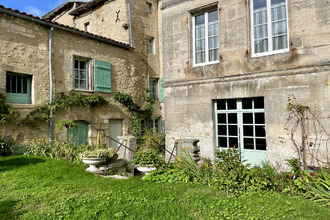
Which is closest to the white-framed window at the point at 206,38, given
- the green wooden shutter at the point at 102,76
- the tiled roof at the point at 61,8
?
the green wooden shutter at the point at 102,76

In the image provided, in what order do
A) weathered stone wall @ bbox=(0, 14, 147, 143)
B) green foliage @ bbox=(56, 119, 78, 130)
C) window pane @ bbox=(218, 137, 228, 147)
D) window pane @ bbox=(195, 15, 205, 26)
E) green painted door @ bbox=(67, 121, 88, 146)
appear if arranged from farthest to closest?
green painted door @ bbox=(67, 121, 88, 146) → green foliage @ bbox=(56, 119, 78, 130) → weathered stone wall @ bbox=(0, 14, 147, 143) → window pane @ bbox=(195, 15, 205, 26) → window pane @ bbox=(218, 137, 228, 147)

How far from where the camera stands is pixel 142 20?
12961 mm

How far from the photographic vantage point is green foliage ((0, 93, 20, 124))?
7.24 metres

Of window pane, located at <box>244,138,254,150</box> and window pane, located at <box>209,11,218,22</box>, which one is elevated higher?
window pane, located at <box>209,11,218,22</box>

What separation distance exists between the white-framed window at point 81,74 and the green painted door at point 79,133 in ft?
5.07

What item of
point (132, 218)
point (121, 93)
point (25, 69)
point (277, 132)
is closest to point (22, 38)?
point (25, 69)

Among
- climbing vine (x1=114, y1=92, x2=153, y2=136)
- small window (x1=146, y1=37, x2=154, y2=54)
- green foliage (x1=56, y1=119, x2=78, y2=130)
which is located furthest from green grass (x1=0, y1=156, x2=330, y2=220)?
small window (x1=146, y1=37, x2=154, y2=54)

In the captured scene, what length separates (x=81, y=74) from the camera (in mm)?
9945

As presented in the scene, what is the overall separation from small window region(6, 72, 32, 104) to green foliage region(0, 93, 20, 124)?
1.29 feet

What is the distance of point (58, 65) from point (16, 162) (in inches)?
164

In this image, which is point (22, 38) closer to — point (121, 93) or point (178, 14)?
point (121, 93)

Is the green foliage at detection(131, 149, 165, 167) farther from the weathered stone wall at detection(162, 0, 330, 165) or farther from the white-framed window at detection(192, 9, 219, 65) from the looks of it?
the white-framed window at detection(192, 9, 219, 65)

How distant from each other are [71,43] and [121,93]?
3051 millimetres

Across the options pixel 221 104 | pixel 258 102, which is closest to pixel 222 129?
pixel 221 104
